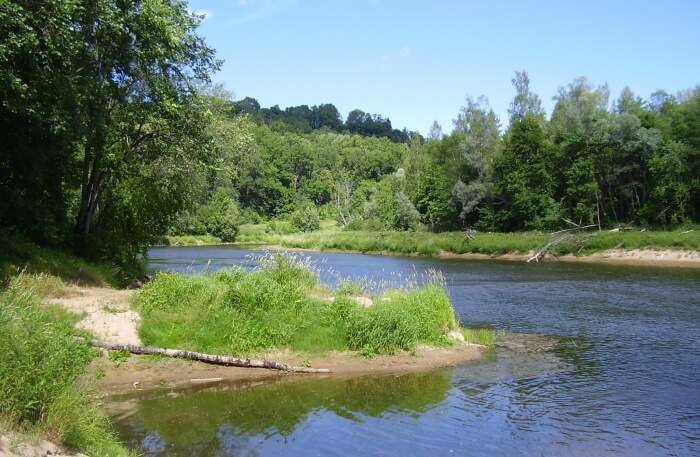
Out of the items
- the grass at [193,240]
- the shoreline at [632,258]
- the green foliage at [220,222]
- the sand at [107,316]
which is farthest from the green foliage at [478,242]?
the sand at [107,316]

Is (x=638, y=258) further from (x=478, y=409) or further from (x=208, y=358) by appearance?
(x=208, y=358)

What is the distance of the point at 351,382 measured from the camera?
1631 centimetres

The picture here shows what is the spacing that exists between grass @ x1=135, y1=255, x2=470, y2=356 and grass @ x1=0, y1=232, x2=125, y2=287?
13.2ft

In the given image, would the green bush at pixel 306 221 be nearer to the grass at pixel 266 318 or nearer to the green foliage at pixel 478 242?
the green foliage at pixel 478 242

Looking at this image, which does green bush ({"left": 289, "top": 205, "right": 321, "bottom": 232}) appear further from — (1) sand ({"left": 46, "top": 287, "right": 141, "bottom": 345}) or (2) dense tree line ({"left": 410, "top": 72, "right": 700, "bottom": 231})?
(1) sand ({"left": 46, "top": 287, "right": 141, "bottom": 345})

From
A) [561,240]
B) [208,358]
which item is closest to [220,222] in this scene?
[561,240]

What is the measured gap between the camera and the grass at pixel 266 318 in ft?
57.1

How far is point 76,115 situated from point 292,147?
143m

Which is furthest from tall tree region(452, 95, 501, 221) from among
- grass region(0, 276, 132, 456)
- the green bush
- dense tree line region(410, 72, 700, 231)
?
grass region(0, 276, 132, 456)

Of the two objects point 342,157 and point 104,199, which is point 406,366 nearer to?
point 104,199

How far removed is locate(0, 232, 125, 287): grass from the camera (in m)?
19.1

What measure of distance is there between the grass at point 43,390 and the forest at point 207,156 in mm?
10325

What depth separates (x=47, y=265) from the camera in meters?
21.1

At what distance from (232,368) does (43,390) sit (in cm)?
851
